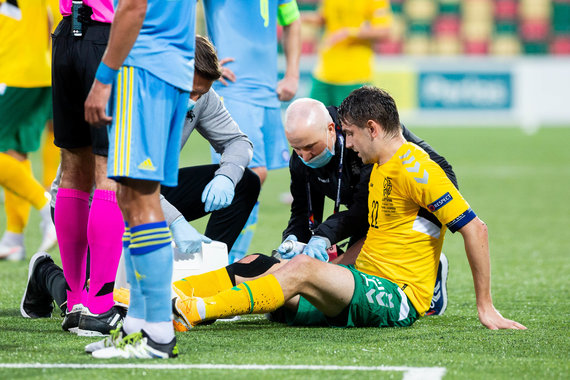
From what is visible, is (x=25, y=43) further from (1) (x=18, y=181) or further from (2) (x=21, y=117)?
(1) (x=18, y=181)

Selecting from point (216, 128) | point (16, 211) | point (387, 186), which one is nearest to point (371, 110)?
point (387, 186)

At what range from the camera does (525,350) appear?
2.93 meters

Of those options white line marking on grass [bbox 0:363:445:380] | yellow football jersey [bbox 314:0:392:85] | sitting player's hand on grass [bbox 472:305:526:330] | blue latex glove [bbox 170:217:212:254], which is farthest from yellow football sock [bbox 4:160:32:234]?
yellow football jersey [bbox 314:0:392:85]

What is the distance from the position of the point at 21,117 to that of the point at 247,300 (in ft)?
9.31

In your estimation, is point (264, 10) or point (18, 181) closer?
point (264, 10)

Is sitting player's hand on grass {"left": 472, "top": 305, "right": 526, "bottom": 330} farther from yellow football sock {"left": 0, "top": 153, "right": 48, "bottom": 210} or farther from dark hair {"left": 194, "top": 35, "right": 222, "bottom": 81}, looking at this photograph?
yellow football sock {"left": 0, "top": 153, "right": 48, "bottom": 210}

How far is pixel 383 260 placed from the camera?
11.3 feet

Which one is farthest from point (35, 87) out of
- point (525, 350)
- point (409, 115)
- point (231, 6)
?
point (409, 115)

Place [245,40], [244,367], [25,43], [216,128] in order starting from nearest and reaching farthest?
[244,367] < [216,128] < [245,40] < [25,43]

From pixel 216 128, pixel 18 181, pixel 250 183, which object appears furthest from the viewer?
pixel 18 181

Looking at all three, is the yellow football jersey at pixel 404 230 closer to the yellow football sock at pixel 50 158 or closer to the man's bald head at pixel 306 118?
the man's bald head at pixel 306 118

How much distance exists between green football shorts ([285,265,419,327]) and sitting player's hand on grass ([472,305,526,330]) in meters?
0.26

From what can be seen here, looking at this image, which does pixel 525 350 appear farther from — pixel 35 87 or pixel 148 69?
pixel 35 87

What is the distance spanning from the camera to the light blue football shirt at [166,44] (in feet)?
8.79
